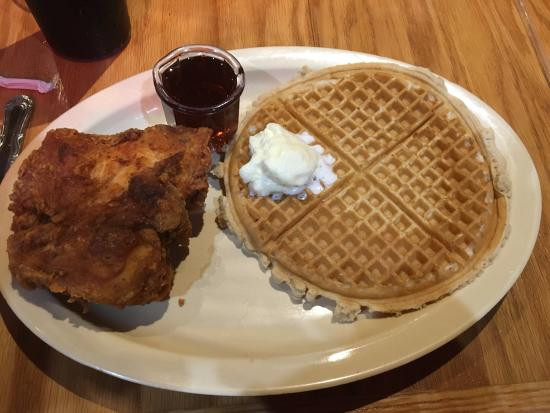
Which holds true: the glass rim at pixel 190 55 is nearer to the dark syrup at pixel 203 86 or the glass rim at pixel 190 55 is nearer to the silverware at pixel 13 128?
the dark syrup at pixel 203 86

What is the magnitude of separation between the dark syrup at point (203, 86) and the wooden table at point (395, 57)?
0.55 m

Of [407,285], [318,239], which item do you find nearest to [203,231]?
[318,239]

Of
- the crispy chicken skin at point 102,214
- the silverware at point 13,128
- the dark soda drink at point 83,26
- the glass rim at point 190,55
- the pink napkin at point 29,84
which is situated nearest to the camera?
the crispy chicken skin at point 102,214

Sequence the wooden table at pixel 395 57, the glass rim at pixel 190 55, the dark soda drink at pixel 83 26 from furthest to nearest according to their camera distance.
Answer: the dark soda drink at pixel 83 26
the glass rim at pixel 190 55
the wooden table at pixel 395 57

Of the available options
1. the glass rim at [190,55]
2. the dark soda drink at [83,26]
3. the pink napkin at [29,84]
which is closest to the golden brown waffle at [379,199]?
the glass rim at [190,55]

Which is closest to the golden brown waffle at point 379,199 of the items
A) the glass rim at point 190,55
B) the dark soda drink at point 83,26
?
the glass rim at point 190,55

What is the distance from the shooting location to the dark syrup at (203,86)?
180cm

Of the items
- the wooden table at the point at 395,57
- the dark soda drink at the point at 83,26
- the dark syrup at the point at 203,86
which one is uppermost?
the dark soda drink at the point at 83,26

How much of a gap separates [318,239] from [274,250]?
17cm

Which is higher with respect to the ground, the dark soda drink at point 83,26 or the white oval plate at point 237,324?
the dark soda drink at point 83,26

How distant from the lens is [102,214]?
1401 millimetres

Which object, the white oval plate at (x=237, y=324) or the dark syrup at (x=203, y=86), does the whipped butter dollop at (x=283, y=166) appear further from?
the white oval plate at (x=237, y=324)

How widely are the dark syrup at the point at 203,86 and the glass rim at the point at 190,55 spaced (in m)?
0.02

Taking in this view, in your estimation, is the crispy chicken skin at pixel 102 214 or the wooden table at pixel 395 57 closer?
the crispy chicken skin at pixel 102 214
